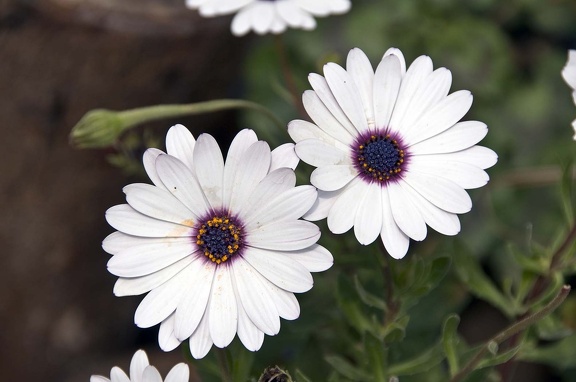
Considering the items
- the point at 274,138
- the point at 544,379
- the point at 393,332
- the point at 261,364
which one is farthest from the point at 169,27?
the point at 544,379

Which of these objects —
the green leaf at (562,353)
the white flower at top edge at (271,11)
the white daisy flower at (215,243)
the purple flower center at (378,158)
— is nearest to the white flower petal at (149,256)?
the white daisy flower at (215,243)

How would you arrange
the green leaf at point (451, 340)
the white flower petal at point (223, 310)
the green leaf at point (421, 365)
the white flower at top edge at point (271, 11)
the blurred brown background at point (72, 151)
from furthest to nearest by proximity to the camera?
the blurred brown background at point (72, 151) → the white flower at top edge at point (271, 11) → the green leaf at point (421, 365) → the green leaf at point (451, 340) → the white flower petal at point (223, 310)

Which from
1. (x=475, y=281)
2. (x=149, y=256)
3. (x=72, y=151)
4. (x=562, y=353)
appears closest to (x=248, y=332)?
(x=149, y=256)

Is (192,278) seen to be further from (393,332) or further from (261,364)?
(261,364)

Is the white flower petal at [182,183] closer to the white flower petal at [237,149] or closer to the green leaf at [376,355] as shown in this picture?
the white flower petal at [237,149]

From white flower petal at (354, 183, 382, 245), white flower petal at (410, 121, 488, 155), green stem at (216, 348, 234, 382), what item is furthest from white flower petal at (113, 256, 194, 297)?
white flower petal at (410, 121, 488, 155)

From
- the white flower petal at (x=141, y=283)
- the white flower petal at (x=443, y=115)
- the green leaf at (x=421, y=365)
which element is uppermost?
the white flower petal at (x=443, y=115)

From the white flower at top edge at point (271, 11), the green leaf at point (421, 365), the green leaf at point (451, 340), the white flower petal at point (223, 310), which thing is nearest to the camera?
the white flower petal at point (223, 310)
